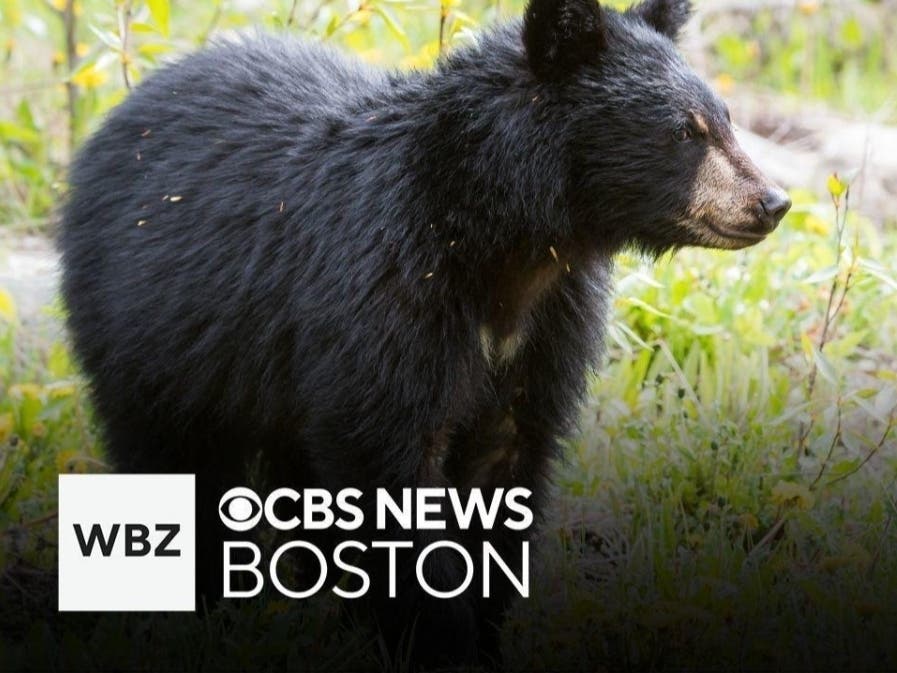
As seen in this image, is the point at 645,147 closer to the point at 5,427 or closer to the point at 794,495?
the point at 794,495

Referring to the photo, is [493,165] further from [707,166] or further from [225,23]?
[225,23]

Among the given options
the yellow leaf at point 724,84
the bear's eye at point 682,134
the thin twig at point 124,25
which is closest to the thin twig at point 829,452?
the bear's eye at point 682,134

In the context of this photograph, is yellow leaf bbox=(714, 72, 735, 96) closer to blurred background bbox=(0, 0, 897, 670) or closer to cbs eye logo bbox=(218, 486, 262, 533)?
blurred background bbox=(0, 0, 897, 670)

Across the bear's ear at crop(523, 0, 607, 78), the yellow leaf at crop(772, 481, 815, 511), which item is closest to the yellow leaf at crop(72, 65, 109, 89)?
the bear's ear at crop(523, 0, 607, 78)

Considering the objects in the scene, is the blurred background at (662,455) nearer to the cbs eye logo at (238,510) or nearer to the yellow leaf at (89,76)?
the yellow leaf at (89,76)

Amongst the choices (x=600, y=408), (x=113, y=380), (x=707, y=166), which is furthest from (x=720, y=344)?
(x=113, y=380)

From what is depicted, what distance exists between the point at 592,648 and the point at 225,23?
224 inches

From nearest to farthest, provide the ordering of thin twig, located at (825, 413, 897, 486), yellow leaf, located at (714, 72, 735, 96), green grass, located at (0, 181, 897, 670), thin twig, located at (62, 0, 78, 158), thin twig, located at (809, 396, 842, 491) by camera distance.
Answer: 1. green grass, located at (0, 181, 897, 670)
2. thin twig, located at (825, 413, 897, 486)
3. thin twig, located at (809, 396, 842, 491)
4. thin twig, located at (62, 0, 78, 158)
5. yellow leaf, located at (714, 72, 735, 96)

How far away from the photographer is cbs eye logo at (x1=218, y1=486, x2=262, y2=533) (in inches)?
203

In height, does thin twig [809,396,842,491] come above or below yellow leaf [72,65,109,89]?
below

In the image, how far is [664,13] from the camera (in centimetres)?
467

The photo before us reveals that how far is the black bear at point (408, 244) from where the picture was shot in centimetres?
434

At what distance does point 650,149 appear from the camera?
433 centimetres

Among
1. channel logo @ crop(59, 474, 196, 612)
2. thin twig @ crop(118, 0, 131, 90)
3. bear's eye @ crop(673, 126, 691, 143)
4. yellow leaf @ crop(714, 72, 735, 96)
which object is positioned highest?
Result: thin twig @ crop(118, 0, 131, 90)
